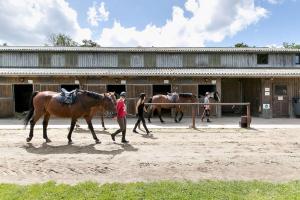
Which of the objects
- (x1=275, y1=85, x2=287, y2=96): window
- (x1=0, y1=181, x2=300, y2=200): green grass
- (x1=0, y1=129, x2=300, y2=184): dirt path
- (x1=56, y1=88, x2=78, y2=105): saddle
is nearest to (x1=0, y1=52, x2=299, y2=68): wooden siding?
(x1=275, y1=85, x2=287, y2=96): window

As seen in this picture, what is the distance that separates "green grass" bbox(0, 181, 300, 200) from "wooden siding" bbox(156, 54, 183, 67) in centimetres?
1674

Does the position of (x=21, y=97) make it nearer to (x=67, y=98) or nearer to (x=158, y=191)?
(x=67, y=98)

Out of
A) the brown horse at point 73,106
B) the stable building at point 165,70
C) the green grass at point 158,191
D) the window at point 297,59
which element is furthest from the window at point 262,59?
the green grass at point 158,191

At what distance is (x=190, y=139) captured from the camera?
9.46m

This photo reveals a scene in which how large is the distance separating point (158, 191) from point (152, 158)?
230 centimetres

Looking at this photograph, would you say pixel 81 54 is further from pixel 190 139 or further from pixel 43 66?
pixel 190 139

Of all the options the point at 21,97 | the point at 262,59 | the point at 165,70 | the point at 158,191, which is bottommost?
the point at 158,191

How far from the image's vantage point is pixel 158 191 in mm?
4473

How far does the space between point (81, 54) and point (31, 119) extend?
41.7ft

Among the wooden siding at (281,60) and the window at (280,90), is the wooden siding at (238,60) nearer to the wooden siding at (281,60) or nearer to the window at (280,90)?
the wooden siding at (281,60)

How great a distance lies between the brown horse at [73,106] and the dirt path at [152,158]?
73 centimetres

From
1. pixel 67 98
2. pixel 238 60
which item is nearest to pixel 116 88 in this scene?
pixel 238 60

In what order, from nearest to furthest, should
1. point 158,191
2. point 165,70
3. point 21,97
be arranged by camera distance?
point 158,191 < point 165,70 < point 21,97

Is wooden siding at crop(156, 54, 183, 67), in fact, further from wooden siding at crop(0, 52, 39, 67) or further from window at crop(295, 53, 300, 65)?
window at crop(295, 53, 300, 65)
